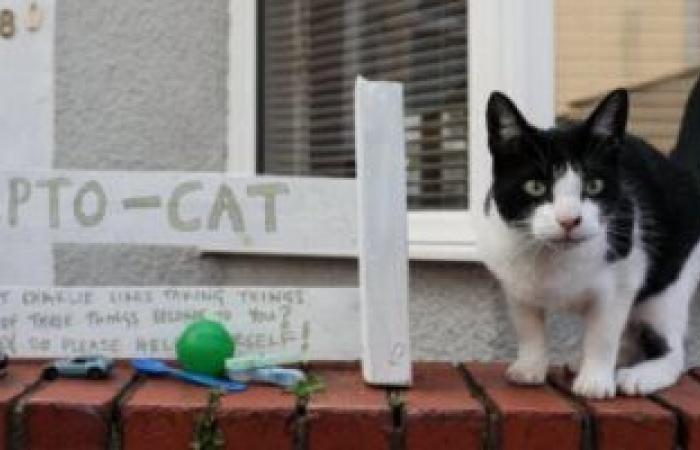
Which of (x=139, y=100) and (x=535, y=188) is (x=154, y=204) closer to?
(x=535, y=188)

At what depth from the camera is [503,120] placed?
1845 millimetres

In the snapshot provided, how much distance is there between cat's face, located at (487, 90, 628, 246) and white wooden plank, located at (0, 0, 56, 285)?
1.62 metres

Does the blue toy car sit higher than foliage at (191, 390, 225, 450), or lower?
higher

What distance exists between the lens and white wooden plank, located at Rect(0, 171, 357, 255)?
2027mm

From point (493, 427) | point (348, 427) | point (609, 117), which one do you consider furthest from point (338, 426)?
point (609, 117)

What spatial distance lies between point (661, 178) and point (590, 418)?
0.59 m

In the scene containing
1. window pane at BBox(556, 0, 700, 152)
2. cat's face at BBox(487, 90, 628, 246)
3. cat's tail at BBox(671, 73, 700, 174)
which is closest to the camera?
cat's face at BBox(487, 90, 628, 246)

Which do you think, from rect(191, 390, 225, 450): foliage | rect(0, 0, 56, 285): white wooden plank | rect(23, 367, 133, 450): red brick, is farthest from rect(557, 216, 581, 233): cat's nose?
rect(0, 0, 56, 285): white wooden plank

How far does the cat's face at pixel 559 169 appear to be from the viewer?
5.79 ft

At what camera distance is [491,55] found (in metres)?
2.60

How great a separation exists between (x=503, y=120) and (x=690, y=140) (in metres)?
0.65

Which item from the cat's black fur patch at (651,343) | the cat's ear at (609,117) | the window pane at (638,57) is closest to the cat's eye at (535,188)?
the cat's ear at (609,117)

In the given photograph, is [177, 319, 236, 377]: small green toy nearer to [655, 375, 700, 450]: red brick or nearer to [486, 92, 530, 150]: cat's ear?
[486, 92, 530, 150]: cat's ear

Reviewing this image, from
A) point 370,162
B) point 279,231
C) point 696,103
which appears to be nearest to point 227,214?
point 279,231
